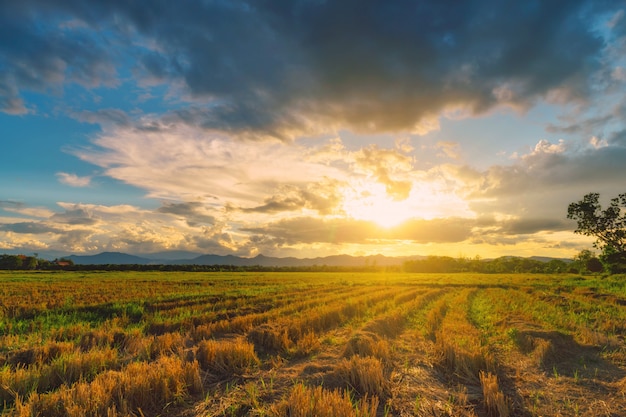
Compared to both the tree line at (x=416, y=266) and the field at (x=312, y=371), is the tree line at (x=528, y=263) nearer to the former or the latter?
the tree line at (x=416, y=266)

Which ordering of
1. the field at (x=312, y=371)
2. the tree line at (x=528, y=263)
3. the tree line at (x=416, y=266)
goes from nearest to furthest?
the field at (x=312, y=371) < the tree line at (x=528, y=263) < the tree line at (x=416, y=266)

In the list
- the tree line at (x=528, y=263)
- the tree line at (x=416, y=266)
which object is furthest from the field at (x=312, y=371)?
the tree line at (x=416, y=266)

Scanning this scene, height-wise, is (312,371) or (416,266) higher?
(312,371)

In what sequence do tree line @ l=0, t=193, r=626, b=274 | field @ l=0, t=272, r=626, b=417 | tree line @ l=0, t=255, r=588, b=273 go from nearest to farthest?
field @ l=0, t=272, r=626, b=417, tree line @ l=0, t=193, r=626, b=274, tree line @ l=0, t=255, r=588, b=273

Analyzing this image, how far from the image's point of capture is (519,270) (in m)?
134

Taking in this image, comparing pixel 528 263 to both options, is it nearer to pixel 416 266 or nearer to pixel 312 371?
pixel 416 266

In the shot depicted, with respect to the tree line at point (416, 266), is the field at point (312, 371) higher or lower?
higher

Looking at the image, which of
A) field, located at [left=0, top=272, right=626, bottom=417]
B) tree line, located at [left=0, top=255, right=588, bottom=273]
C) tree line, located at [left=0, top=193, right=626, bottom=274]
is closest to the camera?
field, located at [left=0, top=272, right=626, bottom=417]

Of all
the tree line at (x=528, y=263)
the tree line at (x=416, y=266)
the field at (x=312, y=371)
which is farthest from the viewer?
the tree line at (x=416, y=266)

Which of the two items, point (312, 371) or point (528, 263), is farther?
point (528, 263)

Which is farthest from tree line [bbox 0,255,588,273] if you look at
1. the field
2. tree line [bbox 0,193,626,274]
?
the field

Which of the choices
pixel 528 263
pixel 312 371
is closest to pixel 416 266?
pixel 528 263

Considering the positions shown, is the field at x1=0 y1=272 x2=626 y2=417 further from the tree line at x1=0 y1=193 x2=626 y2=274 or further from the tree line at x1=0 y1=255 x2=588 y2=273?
the tree line at x1=0 y1=255 x2=588 y2=273

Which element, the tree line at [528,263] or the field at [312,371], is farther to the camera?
the tree line at [528,263]
